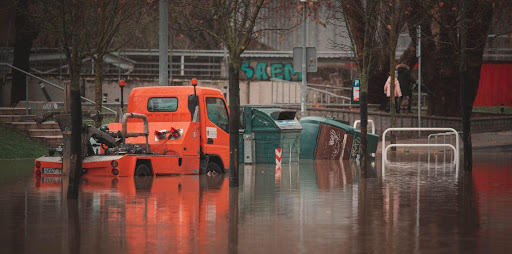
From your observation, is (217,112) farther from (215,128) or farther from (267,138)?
(267,138)

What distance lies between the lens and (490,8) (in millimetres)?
34812

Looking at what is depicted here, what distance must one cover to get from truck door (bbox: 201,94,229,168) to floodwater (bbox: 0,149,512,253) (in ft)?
2.92

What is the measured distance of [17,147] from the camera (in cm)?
2936

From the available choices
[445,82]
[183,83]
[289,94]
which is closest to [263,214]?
[445,82]

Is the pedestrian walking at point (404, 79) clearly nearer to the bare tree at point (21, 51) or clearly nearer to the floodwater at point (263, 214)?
the bare tree at point (21, 51)

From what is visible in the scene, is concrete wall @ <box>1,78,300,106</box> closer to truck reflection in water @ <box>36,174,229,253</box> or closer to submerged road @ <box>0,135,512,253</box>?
submerged road @ <box>0,135,512,253</box>

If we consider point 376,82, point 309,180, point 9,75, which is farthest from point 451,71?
point 309,180

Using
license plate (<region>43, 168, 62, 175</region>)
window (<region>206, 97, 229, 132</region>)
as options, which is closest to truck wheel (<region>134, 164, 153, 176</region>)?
license plate (<region>43, 168, 62, 175</region>)

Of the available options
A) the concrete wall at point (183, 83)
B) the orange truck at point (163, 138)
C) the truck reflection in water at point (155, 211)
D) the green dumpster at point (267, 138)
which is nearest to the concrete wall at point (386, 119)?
the concrete wall at point (183, 83)

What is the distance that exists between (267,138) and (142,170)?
693 centimetres

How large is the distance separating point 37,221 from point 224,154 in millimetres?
9887

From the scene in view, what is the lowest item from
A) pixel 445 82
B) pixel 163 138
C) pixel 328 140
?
pixel 328 140

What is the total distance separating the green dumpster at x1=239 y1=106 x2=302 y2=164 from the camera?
1041 inches

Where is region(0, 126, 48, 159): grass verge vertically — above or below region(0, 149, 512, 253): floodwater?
above
